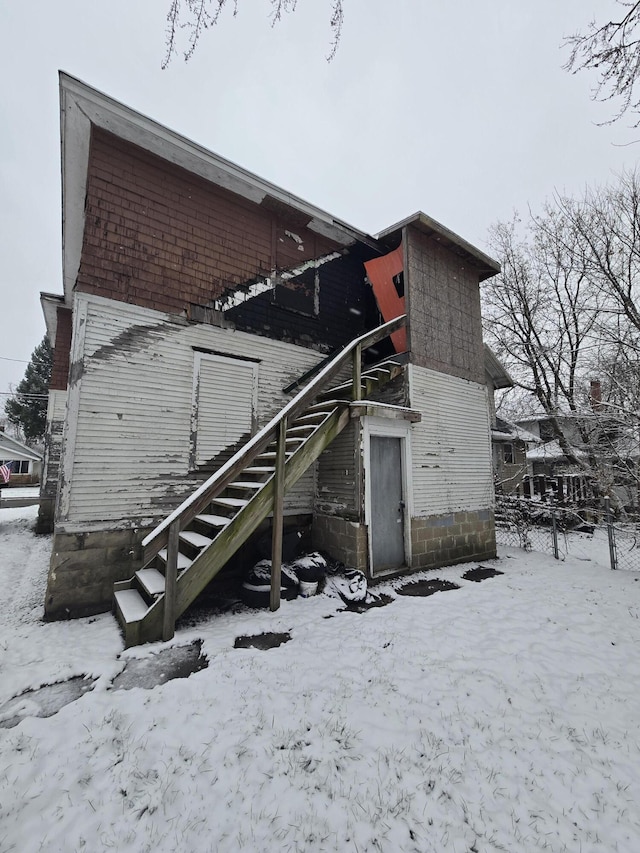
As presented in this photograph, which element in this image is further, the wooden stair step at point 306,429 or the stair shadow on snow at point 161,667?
the wooden stair step at point 306,429

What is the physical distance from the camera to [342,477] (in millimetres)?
6191

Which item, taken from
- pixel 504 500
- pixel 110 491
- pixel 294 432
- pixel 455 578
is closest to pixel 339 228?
pixel 294 432

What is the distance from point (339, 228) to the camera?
716 centimetres

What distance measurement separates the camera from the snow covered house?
461 cm

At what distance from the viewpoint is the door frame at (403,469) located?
5863 mm

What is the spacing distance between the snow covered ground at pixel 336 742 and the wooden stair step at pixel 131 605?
0.32 metres

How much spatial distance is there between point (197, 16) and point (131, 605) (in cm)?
512

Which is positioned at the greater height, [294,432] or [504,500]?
[294,432]

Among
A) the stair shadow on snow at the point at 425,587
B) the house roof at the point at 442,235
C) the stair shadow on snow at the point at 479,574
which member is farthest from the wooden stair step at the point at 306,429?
the house roof at the point at 442,235

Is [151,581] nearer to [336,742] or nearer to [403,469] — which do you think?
[336,742]

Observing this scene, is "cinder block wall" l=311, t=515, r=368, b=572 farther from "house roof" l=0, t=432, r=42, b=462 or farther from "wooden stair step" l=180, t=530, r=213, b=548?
"house roof" l=0, t=432, r=42, b=462

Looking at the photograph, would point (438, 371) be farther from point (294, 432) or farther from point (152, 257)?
point (152, 257)

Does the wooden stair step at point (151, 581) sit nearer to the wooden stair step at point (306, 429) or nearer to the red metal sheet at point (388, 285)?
the wooden stair step at point (306, 429)

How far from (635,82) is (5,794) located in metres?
6.20
